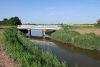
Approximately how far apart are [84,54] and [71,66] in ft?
28.1

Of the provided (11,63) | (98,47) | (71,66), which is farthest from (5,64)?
(98,47)

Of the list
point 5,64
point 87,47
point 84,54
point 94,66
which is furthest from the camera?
point 87,47

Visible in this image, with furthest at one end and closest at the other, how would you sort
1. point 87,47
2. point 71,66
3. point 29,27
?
point 29,27 → point 87,47 → point 71,66

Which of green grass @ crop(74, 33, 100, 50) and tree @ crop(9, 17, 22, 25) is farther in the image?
tree @ crop(9, 17, 22, 25)

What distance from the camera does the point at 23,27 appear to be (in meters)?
59.7

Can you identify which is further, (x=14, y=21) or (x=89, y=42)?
(x=14, y=21)

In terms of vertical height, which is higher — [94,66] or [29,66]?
[29,66]

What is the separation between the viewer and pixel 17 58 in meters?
12.9

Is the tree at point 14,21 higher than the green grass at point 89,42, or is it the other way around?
the tree at point 14,21

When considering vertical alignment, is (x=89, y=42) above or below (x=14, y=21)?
below

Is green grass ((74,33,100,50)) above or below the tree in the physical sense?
below

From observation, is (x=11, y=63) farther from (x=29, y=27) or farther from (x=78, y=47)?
(x=29, y=27)

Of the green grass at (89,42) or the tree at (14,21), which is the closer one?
the green grass at (89,42)

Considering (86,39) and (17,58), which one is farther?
(86,39)
